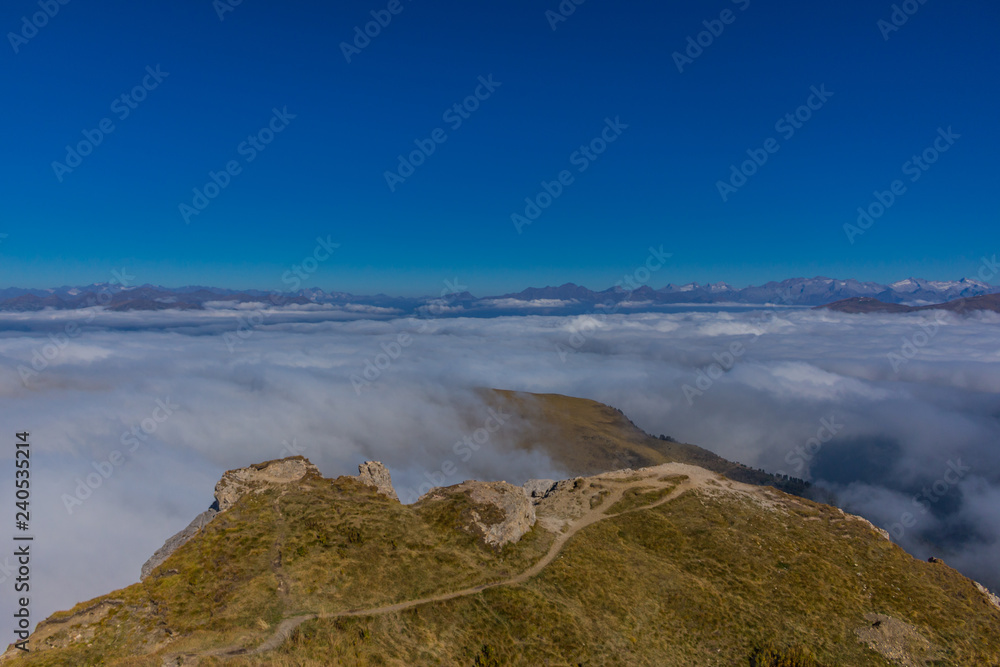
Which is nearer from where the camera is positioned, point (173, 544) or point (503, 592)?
point (503, 592)

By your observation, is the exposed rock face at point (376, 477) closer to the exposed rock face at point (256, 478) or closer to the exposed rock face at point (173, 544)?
the exposed rock face at point (256, 478)

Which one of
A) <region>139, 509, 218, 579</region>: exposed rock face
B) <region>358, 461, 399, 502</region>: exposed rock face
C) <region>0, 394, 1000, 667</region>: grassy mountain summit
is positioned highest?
<region>358, 461, 399, 502</region>: exposed rock face

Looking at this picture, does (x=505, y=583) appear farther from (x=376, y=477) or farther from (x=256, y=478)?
(x=256, y=478)

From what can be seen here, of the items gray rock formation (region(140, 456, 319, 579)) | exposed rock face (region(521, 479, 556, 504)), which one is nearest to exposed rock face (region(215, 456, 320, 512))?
gray rock formation (region(140, 456, 319, 579))

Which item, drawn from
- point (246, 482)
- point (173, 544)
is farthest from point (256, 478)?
point (173, 544)

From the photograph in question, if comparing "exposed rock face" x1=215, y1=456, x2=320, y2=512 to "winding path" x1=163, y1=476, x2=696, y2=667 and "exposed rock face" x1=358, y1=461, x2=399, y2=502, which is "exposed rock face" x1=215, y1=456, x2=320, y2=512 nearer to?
"exposed rock face" x1=358, y1=461, x2=399, y2=502

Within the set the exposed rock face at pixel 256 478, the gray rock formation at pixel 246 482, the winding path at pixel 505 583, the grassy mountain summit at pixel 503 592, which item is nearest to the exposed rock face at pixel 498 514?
the grassy mountain summit at pixel 503 592

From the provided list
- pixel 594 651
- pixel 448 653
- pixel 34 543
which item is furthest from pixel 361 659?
pixel 34 543
